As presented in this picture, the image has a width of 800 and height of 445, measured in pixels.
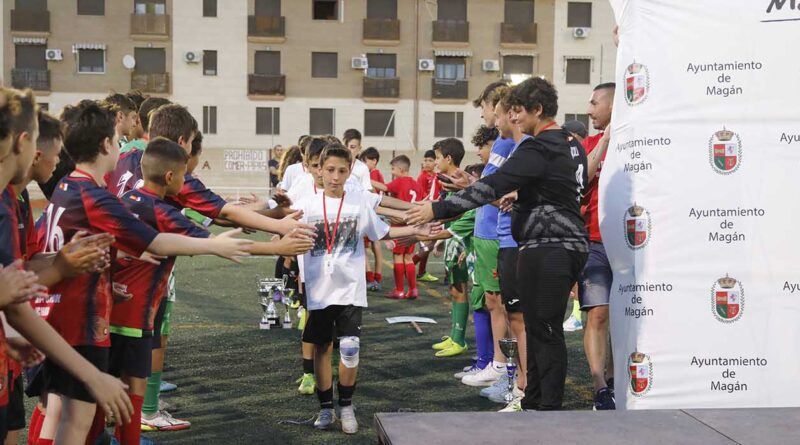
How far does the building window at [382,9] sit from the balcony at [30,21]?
15726mm

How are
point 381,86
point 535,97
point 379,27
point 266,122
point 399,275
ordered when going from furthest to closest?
point 379,27 → point 381,86 → point 266,122 → point 399,275 → point 535,97

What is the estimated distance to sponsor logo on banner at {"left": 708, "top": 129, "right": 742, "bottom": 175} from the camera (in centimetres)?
570

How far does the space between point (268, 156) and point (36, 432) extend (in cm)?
4025

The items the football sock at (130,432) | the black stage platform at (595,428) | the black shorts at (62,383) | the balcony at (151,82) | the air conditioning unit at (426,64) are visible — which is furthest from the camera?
the air conditioning unit at (426,64)

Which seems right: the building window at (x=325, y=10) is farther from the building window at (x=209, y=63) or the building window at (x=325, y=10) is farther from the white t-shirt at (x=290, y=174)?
the white t-shirt at (x=290, y=174)

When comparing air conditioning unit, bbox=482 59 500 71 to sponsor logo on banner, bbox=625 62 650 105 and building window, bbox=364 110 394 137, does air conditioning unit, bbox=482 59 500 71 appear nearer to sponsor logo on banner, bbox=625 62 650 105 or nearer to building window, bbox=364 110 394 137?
building window, bbox=364 110 394 137

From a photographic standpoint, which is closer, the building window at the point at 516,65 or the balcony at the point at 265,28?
the balcony at the point at 265,28

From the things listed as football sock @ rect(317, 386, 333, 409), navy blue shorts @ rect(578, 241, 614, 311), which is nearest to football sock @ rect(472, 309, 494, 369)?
navy blue shorts @ rect(578, 241, 614, 311)

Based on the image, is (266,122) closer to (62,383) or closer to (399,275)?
(399,275)

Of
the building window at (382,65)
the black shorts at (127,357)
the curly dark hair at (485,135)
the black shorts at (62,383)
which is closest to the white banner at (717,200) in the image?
the curly dark hair at (485,135)

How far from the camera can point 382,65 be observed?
46094 mm

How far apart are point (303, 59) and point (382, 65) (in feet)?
13.0

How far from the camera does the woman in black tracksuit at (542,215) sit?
18.2 feet

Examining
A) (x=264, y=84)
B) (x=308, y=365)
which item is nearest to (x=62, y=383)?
(x=308, y=365)
